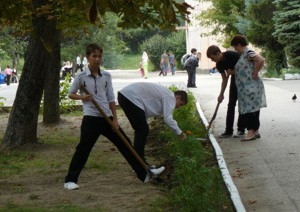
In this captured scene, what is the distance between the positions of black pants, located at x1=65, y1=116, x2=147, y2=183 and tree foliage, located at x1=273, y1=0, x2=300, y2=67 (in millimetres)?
21838

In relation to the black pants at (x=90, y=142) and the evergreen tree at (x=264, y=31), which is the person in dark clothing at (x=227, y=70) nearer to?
the black pants at (x=90, y=142)

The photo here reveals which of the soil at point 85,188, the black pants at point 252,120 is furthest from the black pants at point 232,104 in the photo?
the soil at point 85,188

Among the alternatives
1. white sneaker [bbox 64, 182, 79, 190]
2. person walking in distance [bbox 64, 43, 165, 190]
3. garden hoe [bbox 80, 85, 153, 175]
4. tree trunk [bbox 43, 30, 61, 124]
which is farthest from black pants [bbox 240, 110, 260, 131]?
tree trunk [bbox 43, 30, 61, 124]

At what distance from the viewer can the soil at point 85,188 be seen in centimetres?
672

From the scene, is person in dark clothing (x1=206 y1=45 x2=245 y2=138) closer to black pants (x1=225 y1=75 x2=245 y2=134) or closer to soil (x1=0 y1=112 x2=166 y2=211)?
black pants (x1=225 y1=75 x2=245 y2=134)

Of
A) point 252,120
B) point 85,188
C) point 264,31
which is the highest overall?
point 264,31

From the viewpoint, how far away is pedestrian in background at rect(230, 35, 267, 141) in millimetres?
10039

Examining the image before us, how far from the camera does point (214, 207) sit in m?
6.14

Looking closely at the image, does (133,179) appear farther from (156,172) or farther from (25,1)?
(25,1)

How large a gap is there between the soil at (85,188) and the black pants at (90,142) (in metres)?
0.23

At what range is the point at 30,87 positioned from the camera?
10625 mm

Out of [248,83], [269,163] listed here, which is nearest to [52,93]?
[248,83]

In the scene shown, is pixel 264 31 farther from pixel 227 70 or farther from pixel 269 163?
pixel 269 163

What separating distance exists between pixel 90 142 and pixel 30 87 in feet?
12.1
